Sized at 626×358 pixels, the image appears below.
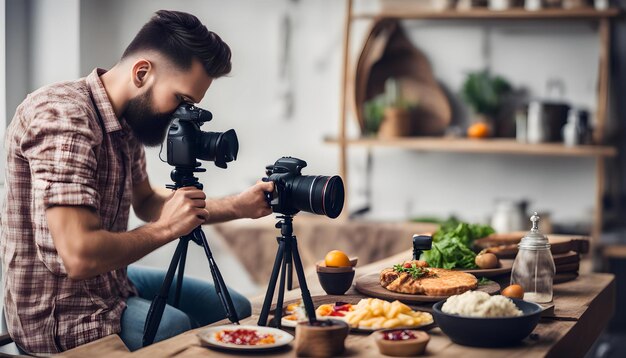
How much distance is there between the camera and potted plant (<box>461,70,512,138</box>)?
455 centimetres

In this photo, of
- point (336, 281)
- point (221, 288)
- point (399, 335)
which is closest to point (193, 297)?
point (221, 288)

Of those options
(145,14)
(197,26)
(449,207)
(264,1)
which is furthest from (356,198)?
(197,26)

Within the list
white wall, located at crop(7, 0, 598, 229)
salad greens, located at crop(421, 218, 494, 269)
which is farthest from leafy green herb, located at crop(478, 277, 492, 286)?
white wall, located at crop(7, 0, 598, 229)

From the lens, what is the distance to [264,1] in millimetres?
5098

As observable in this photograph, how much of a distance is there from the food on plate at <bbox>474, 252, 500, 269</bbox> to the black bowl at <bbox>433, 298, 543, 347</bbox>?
62 centimetres

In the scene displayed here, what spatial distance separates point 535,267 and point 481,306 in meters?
0.43

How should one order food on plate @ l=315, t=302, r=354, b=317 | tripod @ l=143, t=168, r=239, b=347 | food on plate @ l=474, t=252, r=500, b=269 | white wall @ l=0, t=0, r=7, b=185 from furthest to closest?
white wall @ l=0, t=0, r=7, b=185 < food on plate @ l=474, t=252, r=500, b=269 < tripod @ l=143, t=168, r=239, b=347 < food on plate @ l=315, t=302, r=354, b=317

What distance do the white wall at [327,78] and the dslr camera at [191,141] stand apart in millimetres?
2563

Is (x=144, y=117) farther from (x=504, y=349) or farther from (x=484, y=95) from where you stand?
(x=484, y=95)

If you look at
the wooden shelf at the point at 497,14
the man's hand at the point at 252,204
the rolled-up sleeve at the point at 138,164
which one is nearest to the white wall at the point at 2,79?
the rolled-up sleeve at the point at 138,164

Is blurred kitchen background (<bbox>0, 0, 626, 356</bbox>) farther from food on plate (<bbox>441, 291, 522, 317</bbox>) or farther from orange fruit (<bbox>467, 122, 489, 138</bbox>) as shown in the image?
food on plate (<bbox>441, 291, 522, 317</bbox>)

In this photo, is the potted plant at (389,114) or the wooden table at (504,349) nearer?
the wooden table at (504,349)

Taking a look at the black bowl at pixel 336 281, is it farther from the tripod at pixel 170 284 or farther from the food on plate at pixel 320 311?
the tripod at pixel 170 284

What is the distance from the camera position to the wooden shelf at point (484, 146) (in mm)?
4203
